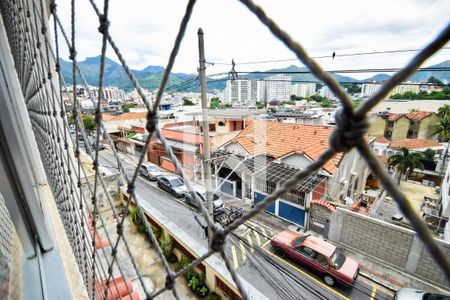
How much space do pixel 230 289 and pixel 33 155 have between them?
322 centimetres

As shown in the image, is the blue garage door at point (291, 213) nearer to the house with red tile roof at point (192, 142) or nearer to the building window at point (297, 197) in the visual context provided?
the building window at point (297, 197)

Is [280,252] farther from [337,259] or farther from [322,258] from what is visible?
[337,259]

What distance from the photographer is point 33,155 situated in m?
1.98

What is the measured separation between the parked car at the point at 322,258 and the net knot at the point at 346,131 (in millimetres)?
4687

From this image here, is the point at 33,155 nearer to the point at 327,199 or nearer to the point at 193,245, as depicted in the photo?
the point at 193,245

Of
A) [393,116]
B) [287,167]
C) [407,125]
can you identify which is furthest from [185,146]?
[407,125]

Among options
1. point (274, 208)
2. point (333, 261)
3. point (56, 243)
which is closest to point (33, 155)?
point (56, 243)

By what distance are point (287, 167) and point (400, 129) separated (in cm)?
1368

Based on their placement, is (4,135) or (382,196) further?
(382,196)

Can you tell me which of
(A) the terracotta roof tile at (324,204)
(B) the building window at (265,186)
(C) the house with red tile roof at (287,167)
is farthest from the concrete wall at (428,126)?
(B) the building window at (265,186)

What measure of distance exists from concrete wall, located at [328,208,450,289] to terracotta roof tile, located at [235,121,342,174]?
44.7 inches

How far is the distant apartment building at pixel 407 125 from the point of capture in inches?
560

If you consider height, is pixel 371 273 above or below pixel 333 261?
below

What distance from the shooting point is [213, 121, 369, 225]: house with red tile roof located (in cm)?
535
